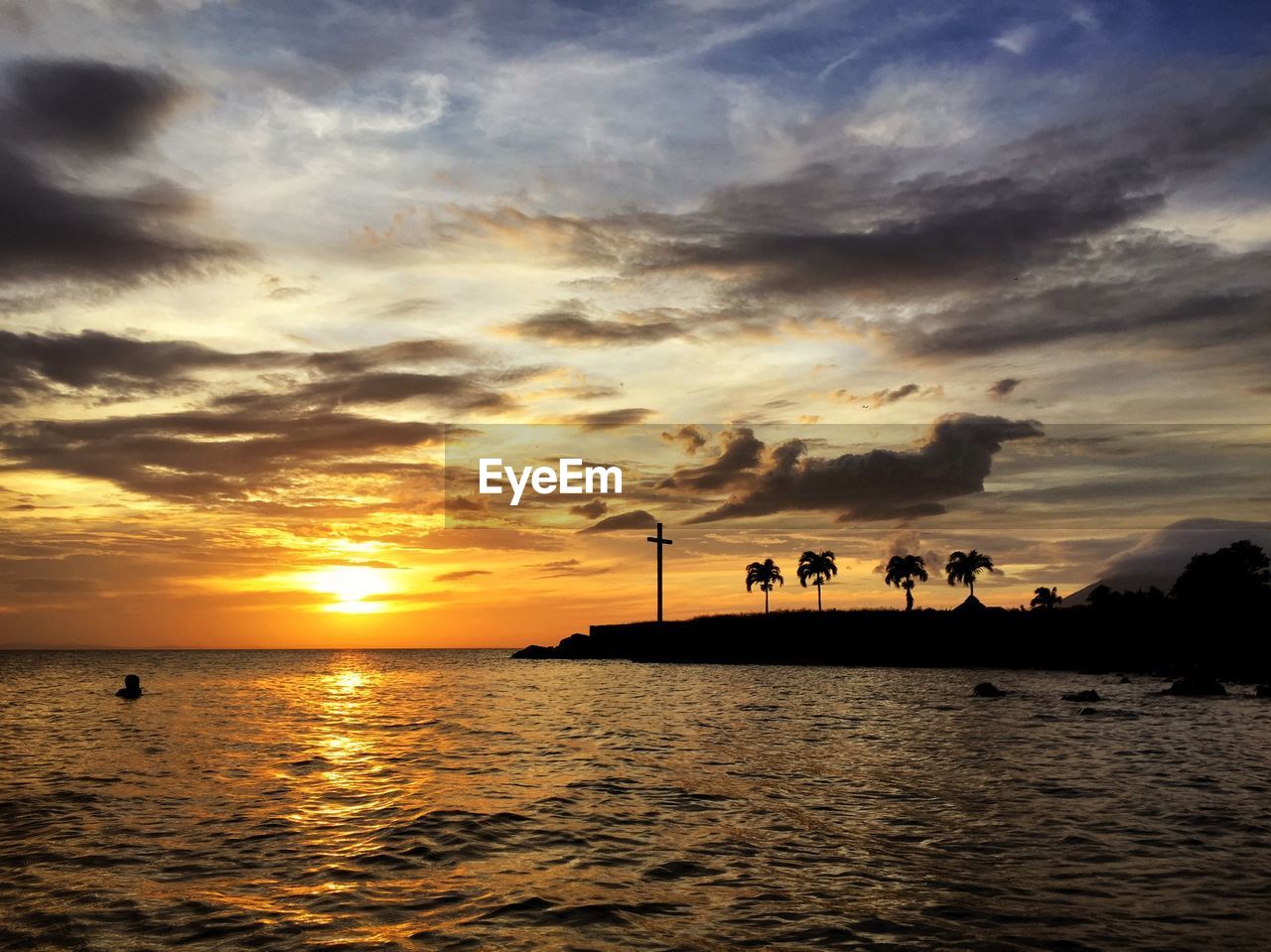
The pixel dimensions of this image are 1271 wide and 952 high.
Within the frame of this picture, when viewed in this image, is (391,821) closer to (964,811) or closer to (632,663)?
(964,811)

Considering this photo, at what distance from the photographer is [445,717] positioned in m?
44.1

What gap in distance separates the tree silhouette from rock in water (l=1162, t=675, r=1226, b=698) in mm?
39475

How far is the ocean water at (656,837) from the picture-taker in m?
11.4

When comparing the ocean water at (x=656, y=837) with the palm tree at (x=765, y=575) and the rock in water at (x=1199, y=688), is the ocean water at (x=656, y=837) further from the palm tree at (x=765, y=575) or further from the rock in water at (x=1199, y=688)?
the palm tree at (x=765, y=575)

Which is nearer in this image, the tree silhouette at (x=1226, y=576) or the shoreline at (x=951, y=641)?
the shoreline at (x=951, y=641)

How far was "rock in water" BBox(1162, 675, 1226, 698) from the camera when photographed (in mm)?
45688

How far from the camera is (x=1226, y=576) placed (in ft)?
274

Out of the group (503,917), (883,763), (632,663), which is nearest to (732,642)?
(632,663)

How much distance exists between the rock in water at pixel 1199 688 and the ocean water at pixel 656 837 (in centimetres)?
1142

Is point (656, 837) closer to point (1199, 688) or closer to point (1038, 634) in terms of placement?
point (1199, 688)

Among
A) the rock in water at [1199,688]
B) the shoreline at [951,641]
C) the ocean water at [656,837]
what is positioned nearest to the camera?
the ocean water at [656,837]

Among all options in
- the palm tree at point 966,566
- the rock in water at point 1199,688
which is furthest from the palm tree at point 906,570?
the rock in water at point 1199,688

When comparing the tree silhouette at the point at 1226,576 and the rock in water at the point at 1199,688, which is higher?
the tree silhouette at the point at 1226,576

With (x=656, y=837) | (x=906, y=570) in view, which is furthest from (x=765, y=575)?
(x=656, y=837)
